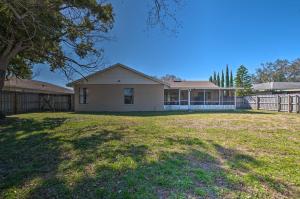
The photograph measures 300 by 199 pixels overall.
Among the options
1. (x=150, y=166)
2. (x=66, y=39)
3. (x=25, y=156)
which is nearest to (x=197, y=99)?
(x=66, y=39)

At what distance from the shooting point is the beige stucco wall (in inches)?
896

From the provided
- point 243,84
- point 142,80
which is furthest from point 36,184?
point 243,84

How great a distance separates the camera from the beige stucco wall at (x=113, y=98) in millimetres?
22766

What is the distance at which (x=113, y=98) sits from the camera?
22812 millimetres

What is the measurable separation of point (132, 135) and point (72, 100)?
18.6 metres

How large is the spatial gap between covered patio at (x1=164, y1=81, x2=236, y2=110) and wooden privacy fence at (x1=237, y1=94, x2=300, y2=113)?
2.34 meters

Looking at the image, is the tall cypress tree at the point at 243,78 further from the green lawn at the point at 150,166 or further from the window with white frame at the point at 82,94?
the green lawn at the point at 150,166

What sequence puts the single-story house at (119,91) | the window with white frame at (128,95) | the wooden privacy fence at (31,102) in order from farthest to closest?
1. the window with white frame at (128,95)
2. the single-story house at (119,91)
3. the wooden privacy fence at (31,102)

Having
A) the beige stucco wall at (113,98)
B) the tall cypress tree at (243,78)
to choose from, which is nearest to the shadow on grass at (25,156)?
the beige stucco wall at (113,98)

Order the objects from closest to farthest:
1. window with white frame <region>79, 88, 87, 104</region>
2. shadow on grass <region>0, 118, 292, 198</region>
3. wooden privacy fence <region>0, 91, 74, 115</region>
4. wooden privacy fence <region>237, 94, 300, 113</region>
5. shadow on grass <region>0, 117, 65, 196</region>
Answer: shadow on grass <region>0, 118, 292, 198</region> < shadow on grass <region>0, 117, 65, 196</region> < wooden privacy fence <region>0, 91, 74, 115</region> < wooden privacy fence <region>237, 94, 300, 113</region> < window with white frame <region>79, 88, 87, 104</region>

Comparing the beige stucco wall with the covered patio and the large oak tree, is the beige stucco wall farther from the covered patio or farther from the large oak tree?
the large oak tree

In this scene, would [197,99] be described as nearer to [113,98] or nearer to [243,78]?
[113,98]

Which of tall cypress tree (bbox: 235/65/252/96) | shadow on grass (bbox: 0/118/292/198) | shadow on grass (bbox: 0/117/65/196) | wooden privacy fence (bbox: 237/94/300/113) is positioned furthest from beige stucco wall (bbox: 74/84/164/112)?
tall cypress tree (bbox: 235/65/252/96)

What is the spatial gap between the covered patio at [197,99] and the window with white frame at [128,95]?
368 cm
